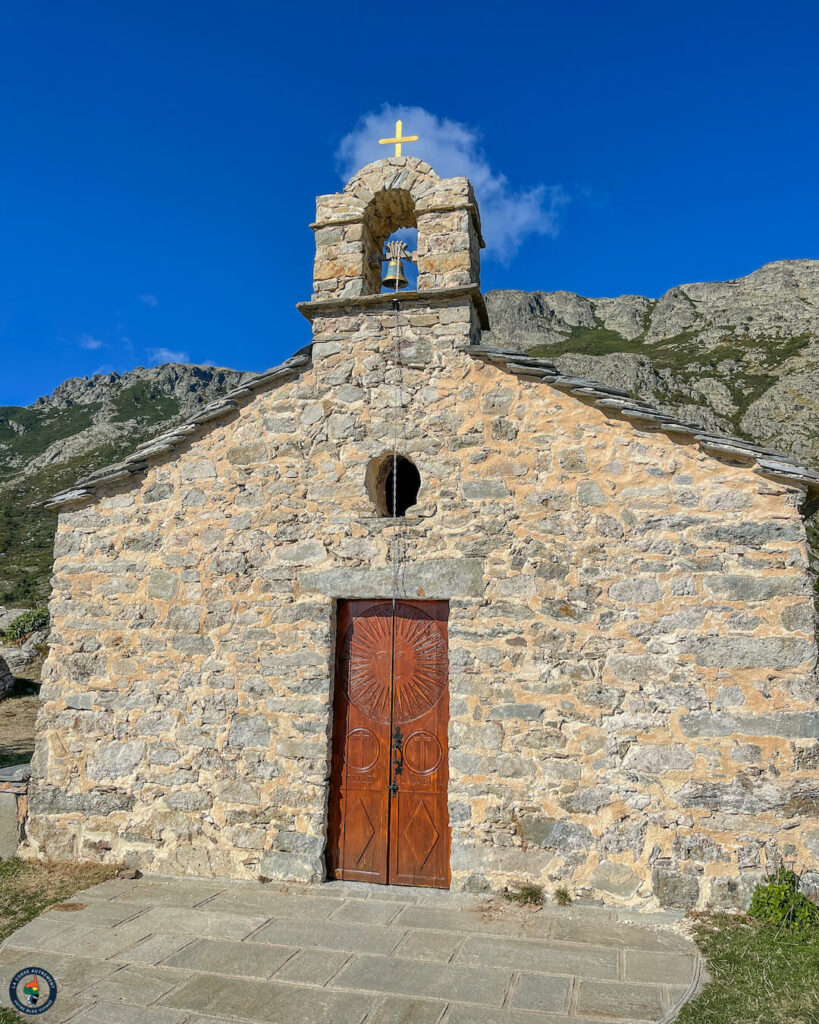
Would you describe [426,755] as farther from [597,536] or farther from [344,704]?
[597,536]

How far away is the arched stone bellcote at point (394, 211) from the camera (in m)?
6.58

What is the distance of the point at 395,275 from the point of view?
7137mm

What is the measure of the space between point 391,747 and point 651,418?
3577 mm

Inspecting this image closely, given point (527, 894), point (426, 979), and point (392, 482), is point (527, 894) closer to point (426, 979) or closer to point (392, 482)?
point (426, 979)

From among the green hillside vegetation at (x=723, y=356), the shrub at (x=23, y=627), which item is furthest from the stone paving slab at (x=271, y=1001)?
the green hillside vegetation at (x=723, y=356)

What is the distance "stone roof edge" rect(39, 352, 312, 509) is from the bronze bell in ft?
4.25

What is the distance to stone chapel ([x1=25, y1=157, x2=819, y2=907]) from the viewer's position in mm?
5082

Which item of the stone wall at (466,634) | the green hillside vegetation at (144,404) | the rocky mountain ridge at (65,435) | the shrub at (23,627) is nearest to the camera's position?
the stone wall at (466,634)

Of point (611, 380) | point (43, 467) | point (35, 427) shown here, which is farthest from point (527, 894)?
point (35, 427)

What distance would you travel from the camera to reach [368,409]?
21.0 feet

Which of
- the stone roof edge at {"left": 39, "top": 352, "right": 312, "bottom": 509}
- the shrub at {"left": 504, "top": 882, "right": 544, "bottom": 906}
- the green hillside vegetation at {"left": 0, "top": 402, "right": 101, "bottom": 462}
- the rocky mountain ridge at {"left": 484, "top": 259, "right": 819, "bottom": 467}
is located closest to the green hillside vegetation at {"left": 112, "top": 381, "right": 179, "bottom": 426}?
the green hillside vegetation at {"left": 0, "top": 402, "right": 101, "bottom": 462}

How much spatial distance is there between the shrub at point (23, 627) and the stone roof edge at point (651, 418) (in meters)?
17.9

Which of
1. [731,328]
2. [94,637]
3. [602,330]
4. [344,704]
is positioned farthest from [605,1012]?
[602,330]

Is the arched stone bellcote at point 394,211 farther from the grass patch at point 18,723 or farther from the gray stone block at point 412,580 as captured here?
the grass patch at point 18,723
